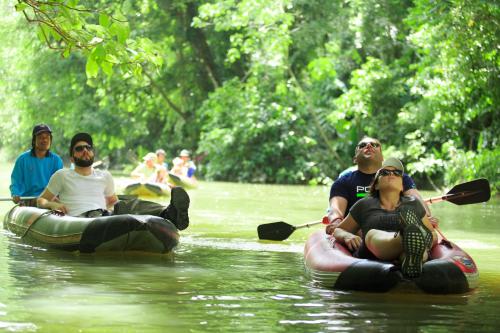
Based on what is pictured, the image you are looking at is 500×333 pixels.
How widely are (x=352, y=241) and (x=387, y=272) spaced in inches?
27.7

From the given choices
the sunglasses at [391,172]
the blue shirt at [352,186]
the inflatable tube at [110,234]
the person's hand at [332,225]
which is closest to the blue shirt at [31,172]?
the inflatable tube at [110,234]

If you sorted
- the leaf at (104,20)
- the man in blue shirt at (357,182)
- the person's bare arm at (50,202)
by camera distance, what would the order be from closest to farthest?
1. the leaf at (104,20)
2. the man in blue shirt at (357,182)
3. the person's bare arm at (50,202)

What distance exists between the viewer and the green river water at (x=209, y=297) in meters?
5.83

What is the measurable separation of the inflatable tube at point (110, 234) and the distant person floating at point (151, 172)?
12.5 m

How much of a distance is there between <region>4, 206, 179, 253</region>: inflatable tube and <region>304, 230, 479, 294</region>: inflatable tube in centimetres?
199

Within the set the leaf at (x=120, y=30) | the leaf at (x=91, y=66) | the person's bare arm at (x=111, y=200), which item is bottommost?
the person's bare arm at (x=111, y=200)

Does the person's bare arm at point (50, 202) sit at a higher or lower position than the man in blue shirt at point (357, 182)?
lower

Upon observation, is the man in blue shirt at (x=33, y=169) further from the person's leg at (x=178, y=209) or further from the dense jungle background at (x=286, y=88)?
the dense jungle background at (x=286, y=88)

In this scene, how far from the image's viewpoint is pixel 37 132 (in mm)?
10883

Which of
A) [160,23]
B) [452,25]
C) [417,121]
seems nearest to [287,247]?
[452,25]

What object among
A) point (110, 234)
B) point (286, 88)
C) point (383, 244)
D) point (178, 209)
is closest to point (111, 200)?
point (178, 209)

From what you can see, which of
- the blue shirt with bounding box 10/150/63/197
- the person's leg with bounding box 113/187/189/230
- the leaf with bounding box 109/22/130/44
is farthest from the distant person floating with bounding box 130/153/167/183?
the leaf with bounding box 109/22/130/44

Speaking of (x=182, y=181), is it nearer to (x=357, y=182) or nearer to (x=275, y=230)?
(x=275, y=230)

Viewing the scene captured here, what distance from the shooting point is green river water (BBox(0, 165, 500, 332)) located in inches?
230
